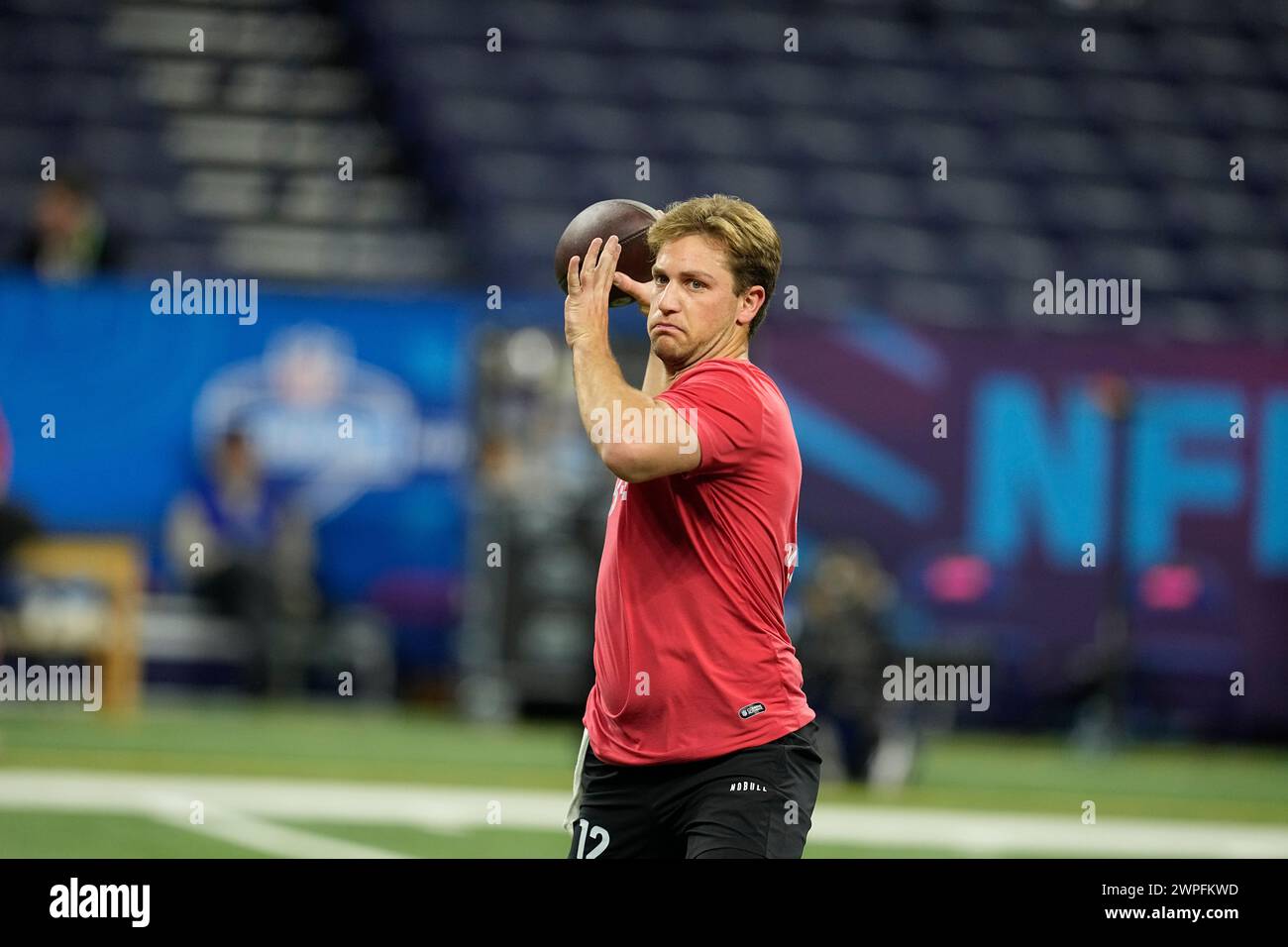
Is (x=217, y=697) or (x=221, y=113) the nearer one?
(x=217, y=697)

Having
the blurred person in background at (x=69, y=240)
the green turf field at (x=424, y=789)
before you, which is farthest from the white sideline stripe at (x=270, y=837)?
the blurred person in background at (x=69, y=240)

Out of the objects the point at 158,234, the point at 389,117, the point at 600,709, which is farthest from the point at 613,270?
the point at 389,117

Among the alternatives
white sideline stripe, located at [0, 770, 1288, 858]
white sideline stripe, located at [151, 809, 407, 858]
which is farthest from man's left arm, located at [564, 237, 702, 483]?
white sideline stripe, located at [0, 770, 1288, 858]

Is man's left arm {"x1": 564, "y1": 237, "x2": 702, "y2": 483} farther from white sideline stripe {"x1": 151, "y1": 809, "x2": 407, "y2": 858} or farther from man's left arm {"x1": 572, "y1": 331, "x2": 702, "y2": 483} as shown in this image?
white sideline stripe {"x1": 151, "y1": 809, "x2": 407, "y2": 858}

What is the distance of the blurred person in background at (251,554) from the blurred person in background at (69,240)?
1622 millimetres

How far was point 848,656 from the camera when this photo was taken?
12.3m

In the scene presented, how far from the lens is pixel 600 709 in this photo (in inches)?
195

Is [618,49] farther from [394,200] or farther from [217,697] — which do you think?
[217,697]

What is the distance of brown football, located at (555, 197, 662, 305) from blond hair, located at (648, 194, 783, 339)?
23 cm

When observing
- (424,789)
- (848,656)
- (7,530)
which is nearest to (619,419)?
(424,789)

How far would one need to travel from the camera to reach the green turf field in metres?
9.13

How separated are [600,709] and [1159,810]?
24.5 feet

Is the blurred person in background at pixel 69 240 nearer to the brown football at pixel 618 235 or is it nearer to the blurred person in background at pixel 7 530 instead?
the blurred person in background at pixel 7 530

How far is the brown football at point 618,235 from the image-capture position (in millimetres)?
5141
